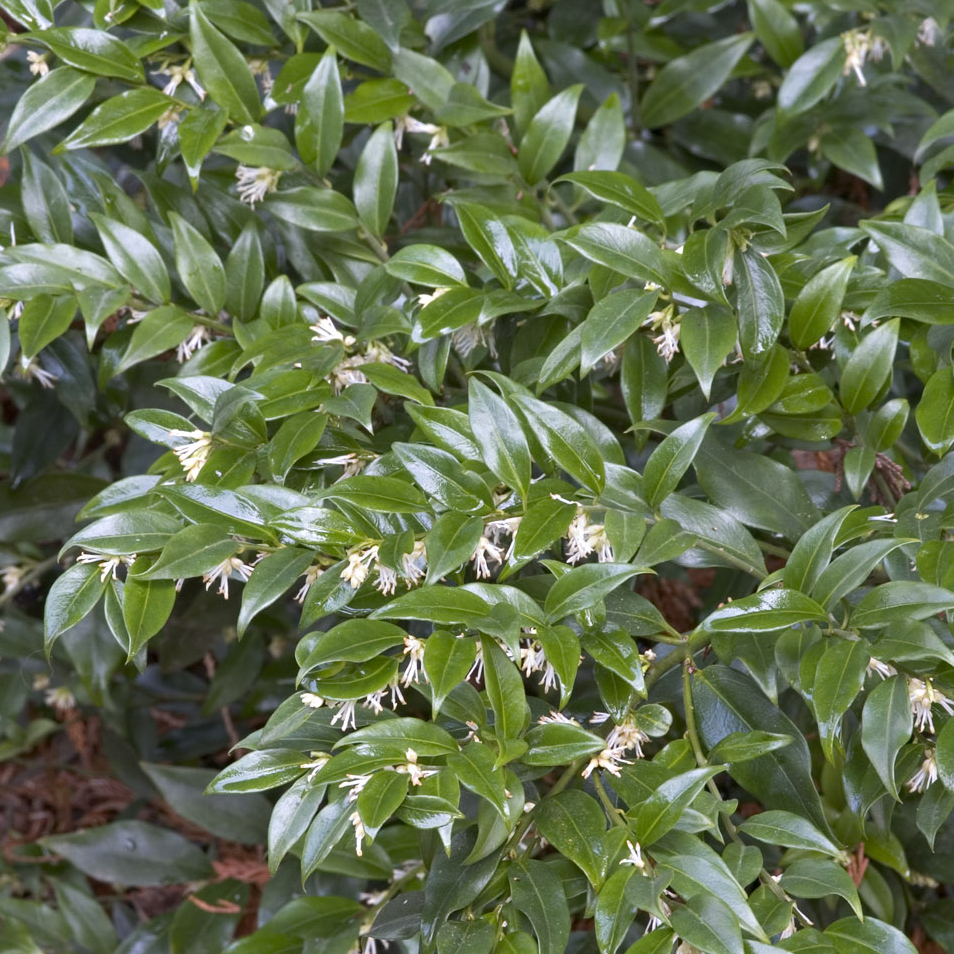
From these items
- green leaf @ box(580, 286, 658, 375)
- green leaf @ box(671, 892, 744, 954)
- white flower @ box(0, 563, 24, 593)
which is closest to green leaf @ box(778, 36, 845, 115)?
green leaf @ box(580, 286, 658, 375)

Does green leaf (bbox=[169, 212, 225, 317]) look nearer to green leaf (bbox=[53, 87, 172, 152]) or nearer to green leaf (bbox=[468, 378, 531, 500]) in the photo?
green leaf (bbox=[53, 87, 172, 152])

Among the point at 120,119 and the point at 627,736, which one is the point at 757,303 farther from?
the point at 120,119

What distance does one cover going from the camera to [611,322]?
2.28 feet

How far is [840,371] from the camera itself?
79cm

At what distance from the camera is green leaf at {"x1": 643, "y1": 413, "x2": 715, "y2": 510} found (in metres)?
0.69

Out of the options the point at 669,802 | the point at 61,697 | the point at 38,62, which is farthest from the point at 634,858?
the point at 61,697

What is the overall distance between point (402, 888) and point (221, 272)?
57 cm

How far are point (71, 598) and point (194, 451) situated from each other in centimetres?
13

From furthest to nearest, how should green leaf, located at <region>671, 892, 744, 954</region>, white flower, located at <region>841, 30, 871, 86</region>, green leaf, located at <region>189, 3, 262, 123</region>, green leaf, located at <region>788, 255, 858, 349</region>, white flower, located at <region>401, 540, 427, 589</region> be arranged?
white flower, located at <region>841, 30, 871, 86</region> → green leaf, located at <region>189, 3, 262, 123</region> → green leaf, located at <region>788, 255, 858, 349</region> → white flower, located at <region>401, 540, 427, 589</region> → green leaf, located at <region>671, 892, 744, 954</region>

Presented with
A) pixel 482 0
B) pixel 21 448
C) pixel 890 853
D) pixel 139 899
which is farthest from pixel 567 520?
pixel 139 899

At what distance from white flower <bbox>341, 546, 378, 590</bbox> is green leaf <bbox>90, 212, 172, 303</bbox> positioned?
372 mm

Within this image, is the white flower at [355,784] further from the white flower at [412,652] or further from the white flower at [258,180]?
the white flower at [258,180]

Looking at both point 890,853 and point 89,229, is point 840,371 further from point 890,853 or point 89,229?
point 89,229

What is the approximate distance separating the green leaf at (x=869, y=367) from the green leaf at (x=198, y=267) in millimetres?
514
